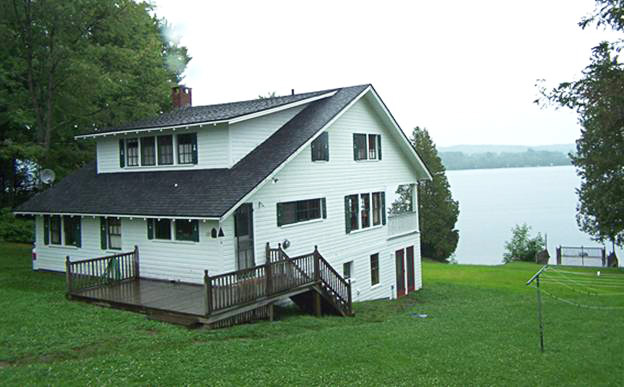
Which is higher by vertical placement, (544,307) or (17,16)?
(17,16)

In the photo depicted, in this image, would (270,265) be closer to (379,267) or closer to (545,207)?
(379,267)

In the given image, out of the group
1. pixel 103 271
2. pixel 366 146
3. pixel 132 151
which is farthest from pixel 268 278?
pixel 366 146

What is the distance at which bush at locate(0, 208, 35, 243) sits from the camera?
25.3 metres

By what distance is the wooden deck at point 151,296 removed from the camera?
1373 cm

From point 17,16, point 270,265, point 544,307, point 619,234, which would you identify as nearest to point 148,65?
point 17,16

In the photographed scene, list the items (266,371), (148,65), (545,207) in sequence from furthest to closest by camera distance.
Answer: (545,207), (148,65), (266,371)

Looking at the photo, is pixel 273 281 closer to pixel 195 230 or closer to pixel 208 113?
pixel 195 230

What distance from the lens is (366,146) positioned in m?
23.0

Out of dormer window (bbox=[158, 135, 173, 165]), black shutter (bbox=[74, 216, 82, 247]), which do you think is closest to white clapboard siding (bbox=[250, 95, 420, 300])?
dormer window (bbox=[158, 135, 173, 165])

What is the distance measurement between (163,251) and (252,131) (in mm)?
5171

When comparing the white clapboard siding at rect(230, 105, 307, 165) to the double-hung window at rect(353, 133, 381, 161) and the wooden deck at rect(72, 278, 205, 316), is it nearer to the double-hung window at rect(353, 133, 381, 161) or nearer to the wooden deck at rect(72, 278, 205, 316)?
the double-hung window at rect(353, 133, 381, 161)

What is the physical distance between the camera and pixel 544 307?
62.6 feet

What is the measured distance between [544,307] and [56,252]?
62.0 feet

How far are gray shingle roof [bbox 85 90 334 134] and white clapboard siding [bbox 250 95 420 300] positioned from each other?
2298mm
